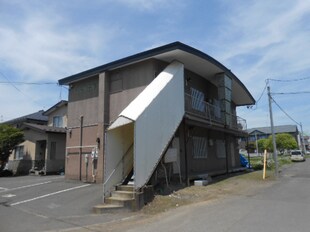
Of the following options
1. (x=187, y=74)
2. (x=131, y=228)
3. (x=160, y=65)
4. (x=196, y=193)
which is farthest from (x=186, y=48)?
(x=131, y=228)

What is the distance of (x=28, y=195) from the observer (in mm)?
13086

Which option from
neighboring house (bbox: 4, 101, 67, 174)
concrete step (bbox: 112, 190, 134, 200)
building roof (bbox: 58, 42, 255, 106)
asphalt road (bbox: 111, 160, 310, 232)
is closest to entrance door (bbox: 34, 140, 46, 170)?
neighboring house (bbox: 4, 101, 67, 174)

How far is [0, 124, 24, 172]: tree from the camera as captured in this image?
77.7 feet

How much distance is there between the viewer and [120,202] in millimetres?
9852

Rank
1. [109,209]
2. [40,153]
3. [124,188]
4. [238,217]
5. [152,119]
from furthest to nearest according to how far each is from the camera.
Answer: [40,153] → [152,119] → [124,188] → [109,209] → [238,217]

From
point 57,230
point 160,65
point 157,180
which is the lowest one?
point 57,230

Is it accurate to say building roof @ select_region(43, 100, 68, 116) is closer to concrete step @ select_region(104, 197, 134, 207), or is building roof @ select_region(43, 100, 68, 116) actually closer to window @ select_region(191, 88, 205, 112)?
window @ select_region(191, 88, 205, 112)

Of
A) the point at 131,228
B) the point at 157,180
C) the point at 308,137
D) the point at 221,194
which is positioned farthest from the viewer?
the point at 308,137

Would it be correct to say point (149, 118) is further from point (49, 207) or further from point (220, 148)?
point (220, 148)

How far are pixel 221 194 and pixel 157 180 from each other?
2.78 meters

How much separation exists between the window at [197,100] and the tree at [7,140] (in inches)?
580

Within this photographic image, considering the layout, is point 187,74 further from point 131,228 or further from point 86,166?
point 131,228

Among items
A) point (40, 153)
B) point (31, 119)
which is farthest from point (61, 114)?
point (31, 119)

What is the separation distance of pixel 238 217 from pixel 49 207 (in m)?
6.49
